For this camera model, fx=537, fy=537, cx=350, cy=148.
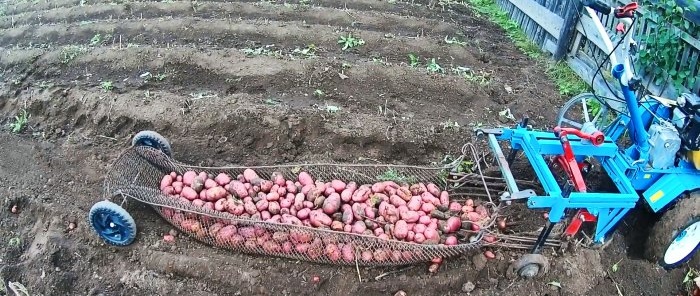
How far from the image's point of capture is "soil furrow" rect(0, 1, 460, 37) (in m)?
7.70

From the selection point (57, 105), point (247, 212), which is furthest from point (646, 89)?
point (57, 105)

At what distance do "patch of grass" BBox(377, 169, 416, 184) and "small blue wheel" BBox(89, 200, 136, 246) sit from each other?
1.88m

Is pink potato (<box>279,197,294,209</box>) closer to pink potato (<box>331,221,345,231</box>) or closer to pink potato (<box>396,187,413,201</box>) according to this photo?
pink potato (<box>331,221,345,231</box>)

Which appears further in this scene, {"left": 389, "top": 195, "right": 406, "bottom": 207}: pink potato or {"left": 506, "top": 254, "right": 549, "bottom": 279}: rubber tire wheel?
{"left": 389, "top": 195, "right": 406, "bottom": 207}: pink potato

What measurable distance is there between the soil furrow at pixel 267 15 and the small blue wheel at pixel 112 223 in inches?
179

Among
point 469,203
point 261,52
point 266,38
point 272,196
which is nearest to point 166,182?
point 272,196

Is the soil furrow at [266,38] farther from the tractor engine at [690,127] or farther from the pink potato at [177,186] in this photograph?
the tractor engine at [690,127]

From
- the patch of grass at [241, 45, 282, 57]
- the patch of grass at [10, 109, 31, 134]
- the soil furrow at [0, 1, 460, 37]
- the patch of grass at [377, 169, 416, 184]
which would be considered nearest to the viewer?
the patch of grass at [377, 169, 416, 184]

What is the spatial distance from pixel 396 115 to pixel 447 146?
28.3 inches

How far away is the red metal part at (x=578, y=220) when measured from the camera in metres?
3.62

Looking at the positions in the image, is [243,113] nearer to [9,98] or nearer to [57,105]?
[57,105]

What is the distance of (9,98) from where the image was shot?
591cm

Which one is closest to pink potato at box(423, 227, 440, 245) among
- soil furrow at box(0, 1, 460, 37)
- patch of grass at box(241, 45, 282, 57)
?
patch of grass at box(241, 45, 282, 57)

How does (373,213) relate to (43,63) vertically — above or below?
above
